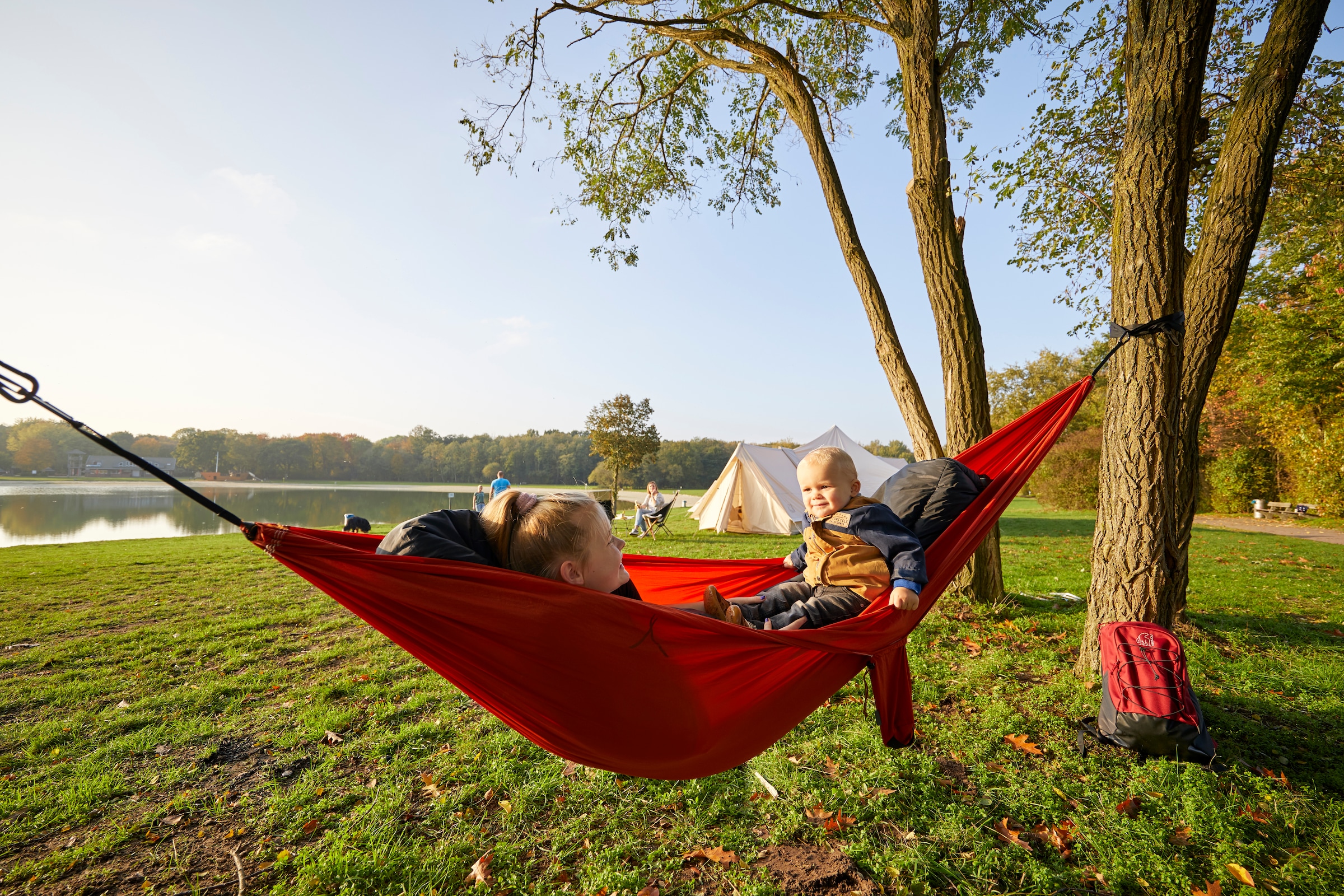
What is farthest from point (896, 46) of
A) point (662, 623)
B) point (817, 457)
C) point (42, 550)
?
point (42, 550)

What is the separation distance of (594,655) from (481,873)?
890 mm

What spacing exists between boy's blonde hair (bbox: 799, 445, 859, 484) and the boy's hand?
51 centimetres

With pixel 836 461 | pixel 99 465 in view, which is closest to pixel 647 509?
pixel 836 461

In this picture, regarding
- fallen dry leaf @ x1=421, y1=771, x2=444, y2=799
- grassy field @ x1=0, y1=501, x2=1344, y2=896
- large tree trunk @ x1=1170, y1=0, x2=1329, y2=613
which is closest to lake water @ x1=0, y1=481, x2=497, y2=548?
grassy field @ x1=0, y1=501, x2=1344, y2=896

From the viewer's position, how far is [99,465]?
50.9 metres

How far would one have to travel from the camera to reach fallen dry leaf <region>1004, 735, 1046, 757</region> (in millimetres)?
2357

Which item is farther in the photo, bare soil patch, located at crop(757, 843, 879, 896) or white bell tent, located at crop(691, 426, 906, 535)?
white bell tent, located at crop(691, 426, 906, 535)

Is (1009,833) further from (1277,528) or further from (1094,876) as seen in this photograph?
(1277,528)

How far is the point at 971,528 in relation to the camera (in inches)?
89.0

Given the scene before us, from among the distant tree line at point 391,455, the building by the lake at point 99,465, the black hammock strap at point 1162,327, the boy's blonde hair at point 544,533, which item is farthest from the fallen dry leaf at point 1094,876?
the building by the lake at point 99,465

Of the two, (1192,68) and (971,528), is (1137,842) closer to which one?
(971,528)

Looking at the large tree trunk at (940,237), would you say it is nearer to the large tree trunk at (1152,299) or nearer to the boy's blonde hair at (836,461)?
the large tree trunk at (1152,299)

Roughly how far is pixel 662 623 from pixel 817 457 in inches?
45.1

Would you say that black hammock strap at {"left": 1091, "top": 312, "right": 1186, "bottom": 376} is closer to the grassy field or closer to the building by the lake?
the grassy field
